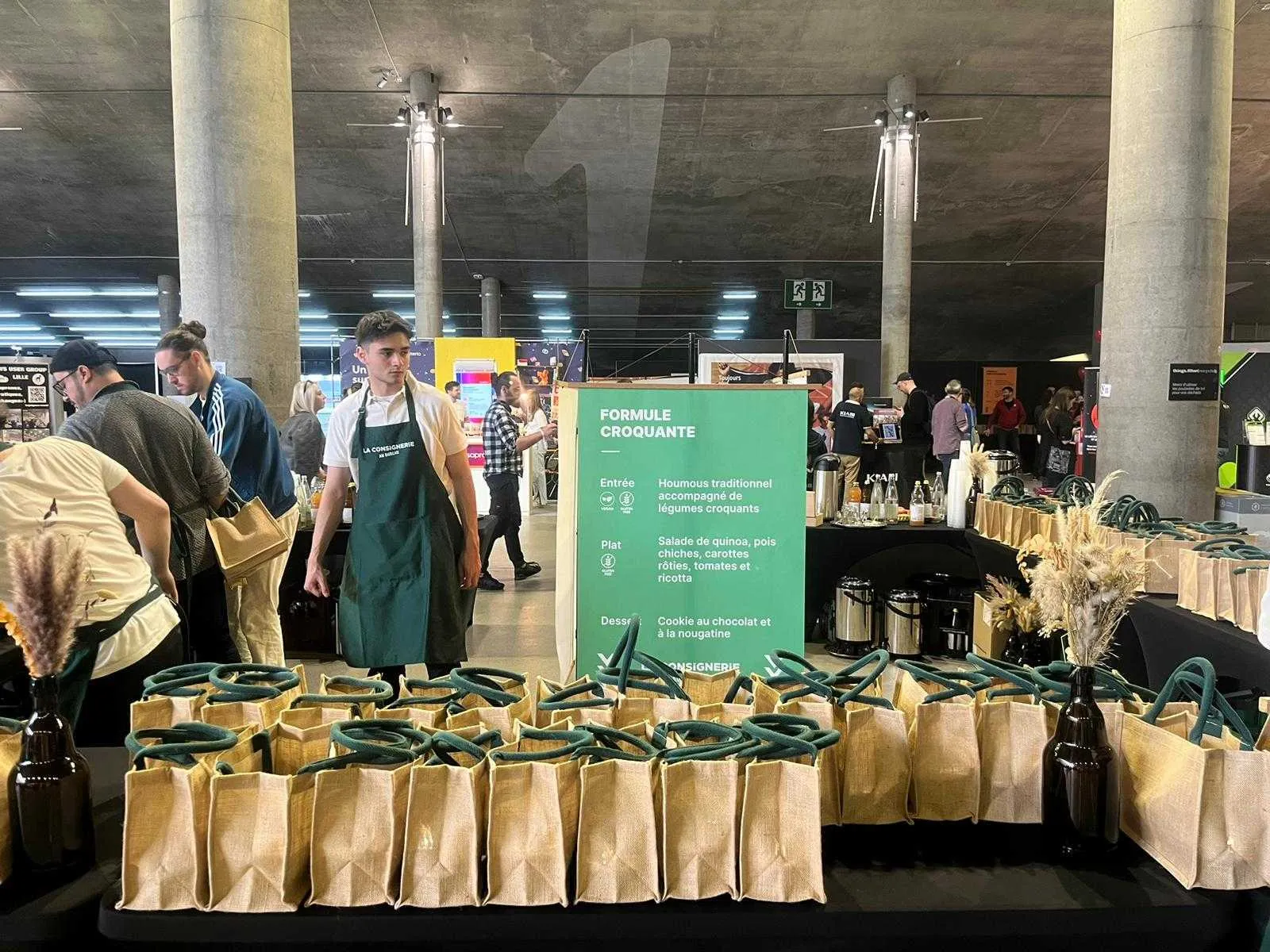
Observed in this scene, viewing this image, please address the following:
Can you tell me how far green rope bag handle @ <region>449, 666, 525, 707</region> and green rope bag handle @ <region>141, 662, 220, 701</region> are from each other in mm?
427

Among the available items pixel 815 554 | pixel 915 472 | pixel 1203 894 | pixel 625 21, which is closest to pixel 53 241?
pixel 625 21

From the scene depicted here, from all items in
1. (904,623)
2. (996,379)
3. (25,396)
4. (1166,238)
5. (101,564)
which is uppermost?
(996,379)

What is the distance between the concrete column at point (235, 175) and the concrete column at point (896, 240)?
29.9ft

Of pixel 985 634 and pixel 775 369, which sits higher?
pixel 775 369

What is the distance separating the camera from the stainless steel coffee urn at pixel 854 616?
16.7 ft

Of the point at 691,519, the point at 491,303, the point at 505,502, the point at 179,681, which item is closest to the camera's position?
the point at 179,681

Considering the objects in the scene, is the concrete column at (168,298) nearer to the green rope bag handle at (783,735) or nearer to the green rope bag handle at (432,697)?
the green rope bag handle at (432,697)

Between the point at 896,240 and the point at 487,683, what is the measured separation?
42.7 feet

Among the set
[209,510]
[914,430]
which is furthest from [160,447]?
[914,430]

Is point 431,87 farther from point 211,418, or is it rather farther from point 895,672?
point 895,672

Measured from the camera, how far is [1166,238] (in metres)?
5.27

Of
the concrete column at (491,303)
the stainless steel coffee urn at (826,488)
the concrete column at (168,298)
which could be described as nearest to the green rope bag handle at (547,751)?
the stainless steel coffee urn at (826,488)

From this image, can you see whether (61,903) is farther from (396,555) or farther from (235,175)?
(235,175)

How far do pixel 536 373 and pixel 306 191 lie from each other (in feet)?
17.0
